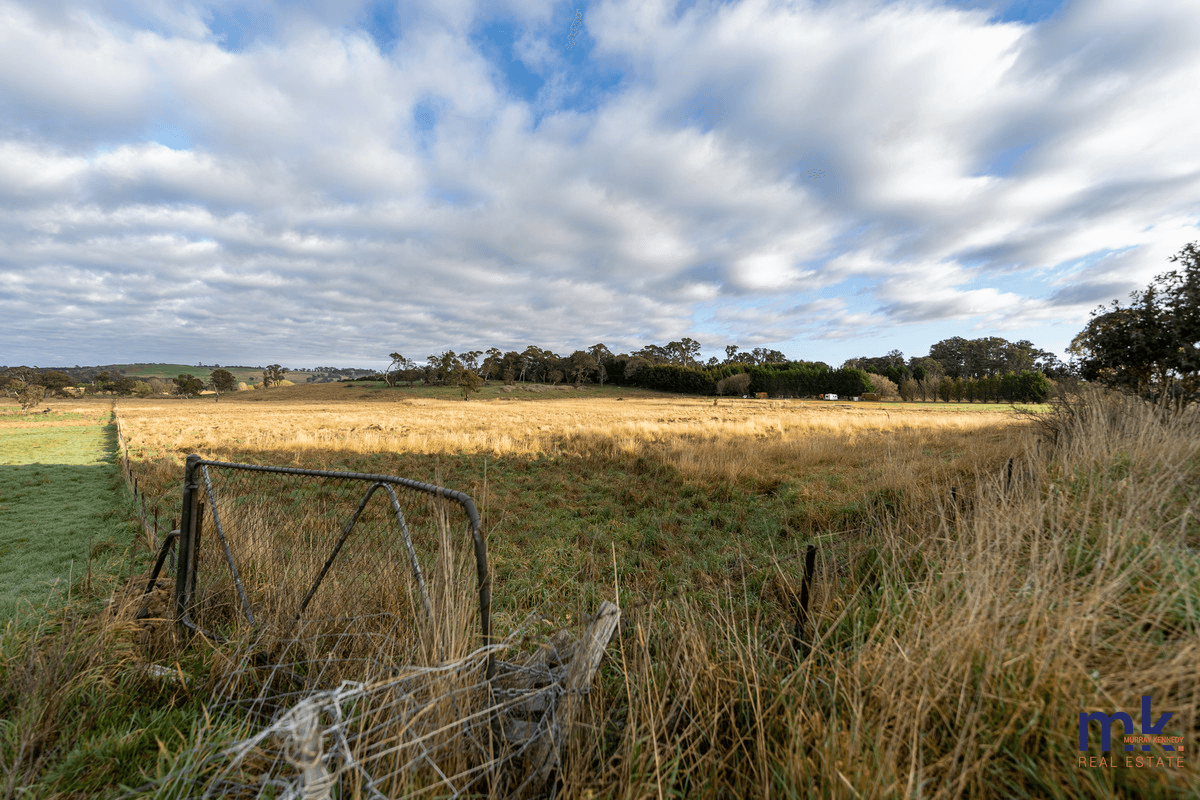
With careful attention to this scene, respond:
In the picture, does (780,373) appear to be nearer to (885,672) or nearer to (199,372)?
(885,672)

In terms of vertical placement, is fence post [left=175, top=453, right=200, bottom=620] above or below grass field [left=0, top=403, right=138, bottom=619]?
above

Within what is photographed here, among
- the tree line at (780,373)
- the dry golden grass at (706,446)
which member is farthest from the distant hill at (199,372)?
the dry golden grass at (706,446)

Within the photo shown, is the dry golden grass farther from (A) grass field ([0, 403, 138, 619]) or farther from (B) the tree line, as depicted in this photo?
(B) the tree line

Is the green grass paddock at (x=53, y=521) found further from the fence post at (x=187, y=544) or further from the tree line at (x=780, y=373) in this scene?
the tree line at (x=780, y=373)

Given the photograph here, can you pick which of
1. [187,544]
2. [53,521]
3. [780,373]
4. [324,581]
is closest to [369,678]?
[324,581]

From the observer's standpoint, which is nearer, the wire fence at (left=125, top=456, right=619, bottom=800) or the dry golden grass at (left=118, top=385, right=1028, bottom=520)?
the wire fence at (left=125, top=456, right=619, bottom=800)

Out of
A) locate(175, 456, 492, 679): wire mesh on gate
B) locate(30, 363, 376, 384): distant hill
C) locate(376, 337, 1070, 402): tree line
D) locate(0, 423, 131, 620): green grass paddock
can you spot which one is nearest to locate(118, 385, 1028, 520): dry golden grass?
locate(0, 423, 131, 620): green grass paddock

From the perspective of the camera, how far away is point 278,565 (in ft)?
14.9

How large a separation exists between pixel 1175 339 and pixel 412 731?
1656 centimetres

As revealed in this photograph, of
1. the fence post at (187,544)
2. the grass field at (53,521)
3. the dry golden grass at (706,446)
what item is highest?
the fence post at (187,544)

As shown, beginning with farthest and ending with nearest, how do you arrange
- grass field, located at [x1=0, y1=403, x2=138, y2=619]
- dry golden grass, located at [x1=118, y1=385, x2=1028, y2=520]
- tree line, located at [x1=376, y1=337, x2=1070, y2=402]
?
tree line, located at [x1=376, y1=337, x2=1070, y2=402] → dry golden grass, located at [x1=118, y1=385, x2=1028, y2=520] → grass field, located at [x1=0, y1=403, x2=138, y2=619]

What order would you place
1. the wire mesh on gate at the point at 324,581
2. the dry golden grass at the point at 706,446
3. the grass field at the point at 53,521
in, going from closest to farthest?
the wire mesh on gate at the point at 324,581 → the grass field at the point at 53,521 → the dry golden grass at the point at 706,446

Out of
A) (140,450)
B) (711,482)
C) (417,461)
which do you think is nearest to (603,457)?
(711,482)

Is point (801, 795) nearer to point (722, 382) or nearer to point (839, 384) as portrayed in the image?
point (722, 382)
